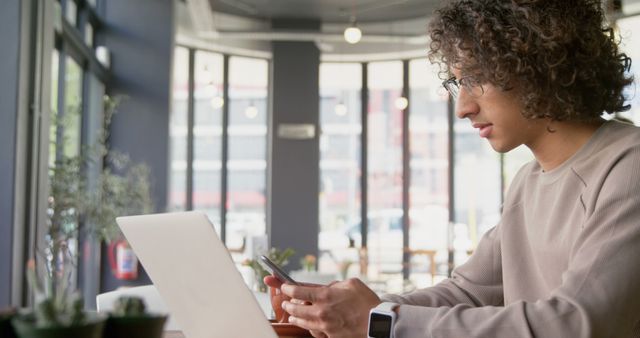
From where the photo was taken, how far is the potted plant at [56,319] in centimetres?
68

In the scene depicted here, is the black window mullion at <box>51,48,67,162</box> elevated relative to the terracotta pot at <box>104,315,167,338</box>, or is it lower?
elevated

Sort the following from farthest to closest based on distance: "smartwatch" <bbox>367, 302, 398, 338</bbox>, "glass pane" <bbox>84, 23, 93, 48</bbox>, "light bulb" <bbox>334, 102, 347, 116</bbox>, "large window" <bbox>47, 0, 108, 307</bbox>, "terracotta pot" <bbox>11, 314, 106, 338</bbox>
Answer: "light bulb" <bbox>334, 102, 347, 116</bbox>
"glass pane" <bbox>84, 23, 93, 48</bbox>
"large window" <bbox>47, 0, 108, 307</bbox>
"smartwatch" <bbox>367, 302, 398, 338</bbox>
"terracotta pot" <bbox>11, 314, 106, 338</bbox>

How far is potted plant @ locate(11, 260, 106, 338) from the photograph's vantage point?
2.22 feet

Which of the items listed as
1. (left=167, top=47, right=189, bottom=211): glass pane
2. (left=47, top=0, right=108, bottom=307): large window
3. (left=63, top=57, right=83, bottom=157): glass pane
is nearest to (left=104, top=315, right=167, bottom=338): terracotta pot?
(left=47, top=0, right=108, bottom=307): large window

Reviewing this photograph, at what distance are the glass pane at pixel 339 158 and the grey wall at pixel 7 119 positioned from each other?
322 inches

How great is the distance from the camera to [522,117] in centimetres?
158

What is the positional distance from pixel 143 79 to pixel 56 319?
7.93m

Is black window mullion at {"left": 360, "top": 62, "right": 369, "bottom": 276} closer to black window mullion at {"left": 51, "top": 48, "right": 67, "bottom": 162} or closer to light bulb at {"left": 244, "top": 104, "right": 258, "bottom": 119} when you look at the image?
light bulb at {"left": 244, "top": 104, "right": 258, "bottom": 119}

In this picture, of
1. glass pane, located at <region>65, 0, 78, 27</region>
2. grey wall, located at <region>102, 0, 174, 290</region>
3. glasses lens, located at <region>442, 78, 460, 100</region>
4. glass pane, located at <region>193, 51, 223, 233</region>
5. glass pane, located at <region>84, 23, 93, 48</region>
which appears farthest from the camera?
glass pane, located at <region>193, 51, 223, 233</region>

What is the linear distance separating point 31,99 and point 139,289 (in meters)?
2.24

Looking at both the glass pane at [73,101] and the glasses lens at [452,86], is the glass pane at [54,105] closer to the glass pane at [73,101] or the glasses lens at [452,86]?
the glass pane at [73,101]

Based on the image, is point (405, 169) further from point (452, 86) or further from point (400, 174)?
point (452, 86)

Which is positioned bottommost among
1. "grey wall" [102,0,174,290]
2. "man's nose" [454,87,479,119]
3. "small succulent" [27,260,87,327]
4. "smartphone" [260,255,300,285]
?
"smartphone" [260,255,300,285]

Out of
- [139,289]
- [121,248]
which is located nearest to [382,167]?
[121,248]
